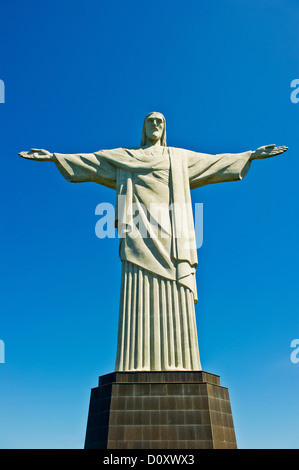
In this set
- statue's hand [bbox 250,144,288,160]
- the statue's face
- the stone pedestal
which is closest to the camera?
the stone pedestal

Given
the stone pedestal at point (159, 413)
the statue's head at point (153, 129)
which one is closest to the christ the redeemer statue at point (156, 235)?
the statue's head at point (153, 129)

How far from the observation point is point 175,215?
1092cm

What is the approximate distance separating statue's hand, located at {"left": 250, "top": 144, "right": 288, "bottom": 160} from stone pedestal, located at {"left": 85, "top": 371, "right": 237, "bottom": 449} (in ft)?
22.0

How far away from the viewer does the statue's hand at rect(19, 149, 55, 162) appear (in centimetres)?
1183

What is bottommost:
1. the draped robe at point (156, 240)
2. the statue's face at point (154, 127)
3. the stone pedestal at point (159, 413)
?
the stone pedestal at point (159, 413)

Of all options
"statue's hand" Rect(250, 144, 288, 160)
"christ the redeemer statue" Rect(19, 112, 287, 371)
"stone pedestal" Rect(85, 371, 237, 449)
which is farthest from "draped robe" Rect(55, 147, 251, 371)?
"stone pedestal" Rect(85, 371, 237, 449)

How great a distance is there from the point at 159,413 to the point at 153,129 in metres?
8.10

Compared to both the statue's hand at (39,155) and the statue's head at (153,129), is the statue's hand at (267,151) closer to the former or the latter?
the statue's head at (153,129)

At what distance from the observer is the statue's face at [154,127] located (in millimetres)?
12320

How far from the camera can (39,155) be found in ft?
39.1

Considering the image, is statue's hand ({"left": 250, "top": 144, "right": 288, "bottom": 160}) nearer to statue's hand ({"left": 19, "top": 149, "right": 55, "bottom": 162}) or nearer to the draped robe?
the draped robe

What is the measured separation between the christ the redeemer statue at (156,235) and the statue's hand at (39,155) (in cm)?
3
